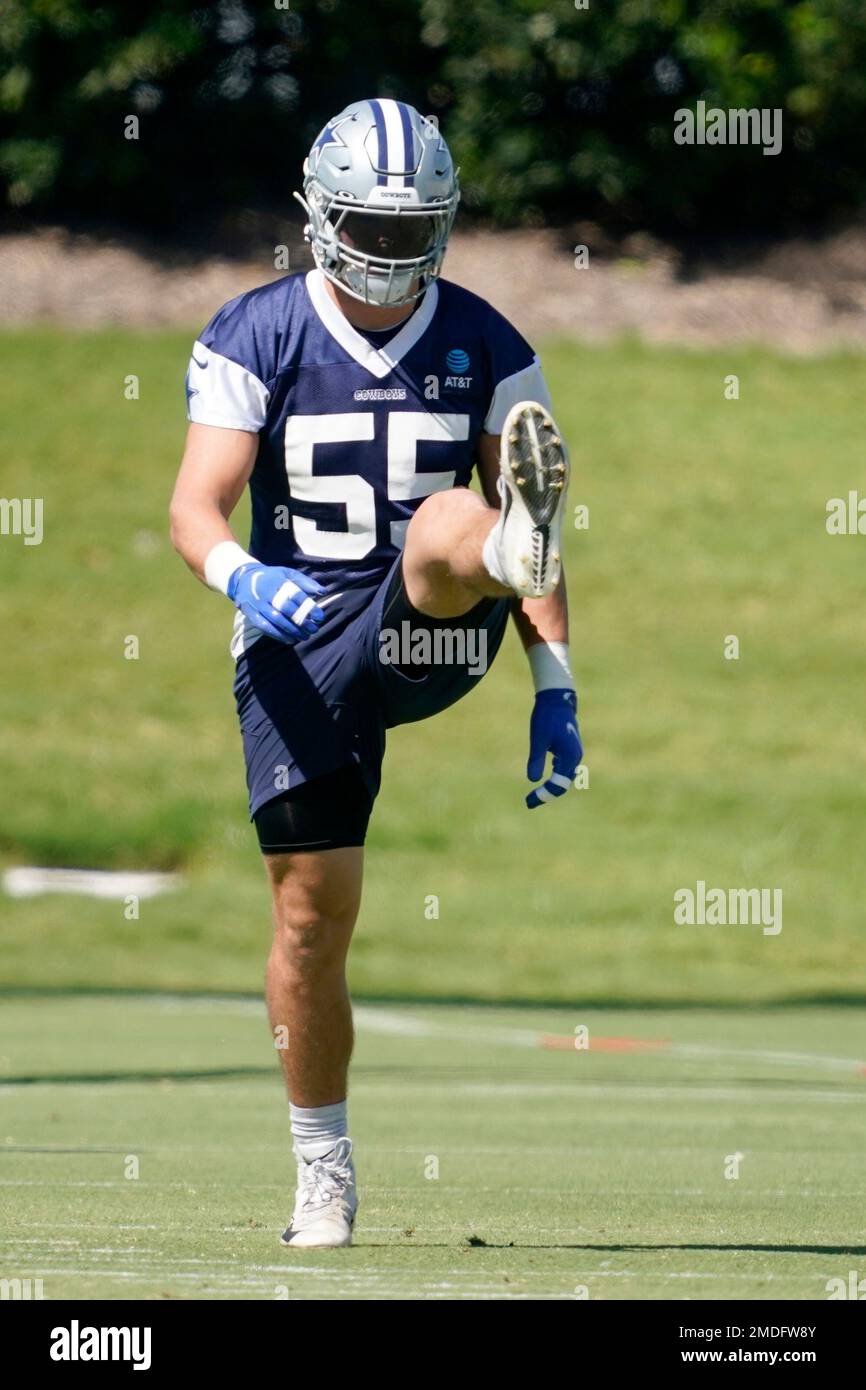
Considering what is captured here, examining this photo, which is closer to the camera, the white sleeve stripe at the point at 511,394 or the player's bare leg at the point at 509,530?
the player's bare leg at the point at 509,530

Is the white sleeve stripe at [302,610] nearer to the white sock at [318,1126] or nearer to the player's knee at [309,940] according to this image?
the player's knee at [309,940]

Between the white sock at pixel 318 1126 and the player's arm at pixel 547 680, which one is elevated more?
the player's arm at pixel 547 680

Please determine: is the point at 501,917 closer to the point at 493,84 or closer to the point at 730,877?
the point at 730,877

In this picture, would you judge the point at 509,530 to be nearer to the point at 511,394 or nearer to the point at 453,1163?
the point at 511,394

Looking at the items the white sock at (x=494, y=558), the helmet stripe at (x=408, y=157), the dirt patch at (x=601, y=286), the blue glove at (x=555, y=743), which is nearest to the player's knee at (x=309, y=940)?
the blue glove at (x=555, y=743)

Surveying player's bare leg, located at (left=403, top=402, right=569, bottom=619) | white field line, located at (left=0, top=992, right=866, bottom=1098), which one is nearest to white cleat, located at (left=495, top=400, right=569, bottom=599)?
player's bare leg, located at (left=403, top=402, right=569, bottom=619)

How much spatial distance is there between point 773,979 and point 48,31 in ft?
53.5

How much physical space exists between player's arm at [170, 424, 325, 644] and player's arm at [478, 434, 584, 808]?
0.59m

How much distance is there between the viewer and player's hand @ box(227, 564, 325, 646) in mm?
4848

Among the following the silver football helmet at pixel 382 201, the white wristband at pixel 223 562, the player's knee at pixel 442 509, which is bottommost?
the white wristband at pixel 223 562

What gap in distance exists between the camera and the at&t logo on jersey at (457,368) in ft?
18.2

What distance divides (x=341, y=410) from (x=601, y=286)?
2392cm

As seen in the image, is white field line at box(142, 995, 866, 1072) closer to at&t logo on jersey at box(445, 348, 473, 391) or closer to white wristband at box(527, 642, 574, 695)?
white wristband at box(527, 642, 574, 695)

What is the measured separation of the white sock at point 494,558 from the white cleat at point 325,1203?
1567 millimetres
